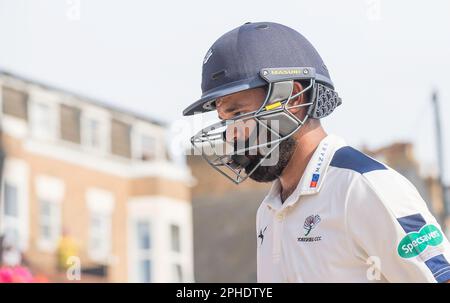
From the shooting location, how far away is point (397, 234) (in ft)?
10.5

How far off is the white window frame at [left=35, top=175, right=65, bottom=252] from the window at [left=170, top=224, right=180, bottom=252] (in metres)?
3.85

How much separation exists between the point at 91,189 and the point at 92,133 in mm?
1492

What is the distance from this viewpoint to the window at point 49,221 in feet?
80.6

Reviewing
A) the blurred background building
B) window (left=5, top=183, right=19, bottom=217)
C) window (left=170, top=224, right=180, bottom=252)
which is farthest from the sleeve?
window (left=170, top=224, right=180, bottom=252)

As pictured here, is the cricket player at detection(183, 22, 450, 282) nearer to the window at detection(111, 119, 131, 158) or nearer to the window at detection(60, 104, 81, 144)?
the window at detection(60, 104, 81, 144)

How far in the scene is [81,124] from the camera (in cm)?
2694

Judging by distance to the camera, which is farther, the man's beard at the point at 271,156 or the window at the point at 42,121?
the window at the point at 42,121

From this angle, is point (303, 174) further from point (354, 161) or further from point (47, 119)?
point (47, 119)

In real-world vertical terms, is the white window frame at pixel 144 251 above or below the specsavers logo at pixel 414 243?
above

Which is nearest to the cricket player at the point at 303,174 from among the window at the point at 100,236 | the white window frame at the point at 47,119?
the white window frame at the point at 47,119

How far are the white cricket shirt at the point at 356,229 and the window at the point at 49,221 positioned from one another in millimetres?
21212

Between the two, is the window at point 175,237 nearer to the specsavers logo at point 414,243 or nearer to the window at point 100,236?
the window at point 100,236

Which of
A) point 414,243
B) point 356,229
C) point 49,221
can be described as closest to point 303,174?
point 356,229

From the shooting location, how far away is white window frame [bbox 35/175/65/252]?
24.9 m
